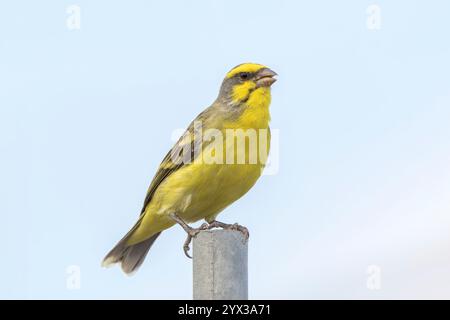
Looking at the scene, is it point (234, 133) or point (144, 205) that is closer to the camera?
point (234, 133)

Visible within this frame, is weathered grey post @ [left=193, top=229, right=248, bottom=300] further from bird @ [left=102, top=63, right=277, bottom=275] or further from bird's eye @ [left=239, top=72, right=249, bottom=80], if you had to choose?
bird's eye @ [left=239, top=72, right=249, bottom=80]

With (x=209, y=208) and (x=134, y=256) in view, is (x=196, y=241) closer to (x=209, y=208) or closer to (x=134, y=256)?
(x=209, y=208)

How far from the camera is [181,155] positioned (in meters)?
10.0

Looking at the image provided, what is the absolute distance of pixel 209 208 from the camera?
1002 centimetres

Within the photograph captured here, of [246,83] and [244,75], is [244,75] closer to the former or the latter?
[244,75]

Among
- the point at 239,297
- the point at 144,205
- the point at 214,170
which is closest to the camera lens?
the point at 239,297

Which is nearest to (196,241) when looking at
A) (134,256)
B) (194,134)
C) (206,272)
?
(206,272)

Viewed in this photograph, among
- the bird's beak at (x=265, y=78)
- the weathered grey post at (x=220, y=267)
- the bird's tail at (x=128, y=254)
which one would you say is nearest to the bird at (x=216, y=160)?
the bird's beak at (x=265, y=78)

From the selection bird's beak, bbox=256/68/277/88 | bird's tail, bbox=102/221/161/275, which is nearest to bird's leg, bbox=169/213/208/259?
bird's tail, bbox=102/221/161/275

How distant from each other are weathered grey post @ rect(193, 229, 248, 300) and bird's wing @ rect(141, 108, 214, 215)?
6.21 feet

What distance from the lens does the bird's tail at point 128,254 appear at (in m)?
11.0

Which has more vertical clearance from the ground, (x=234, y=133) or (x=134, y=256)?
(x=234, y=133)

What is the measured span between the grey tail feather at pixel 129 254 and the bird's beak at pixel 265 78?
243 cm

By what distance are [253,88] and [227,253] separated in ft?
9.11
